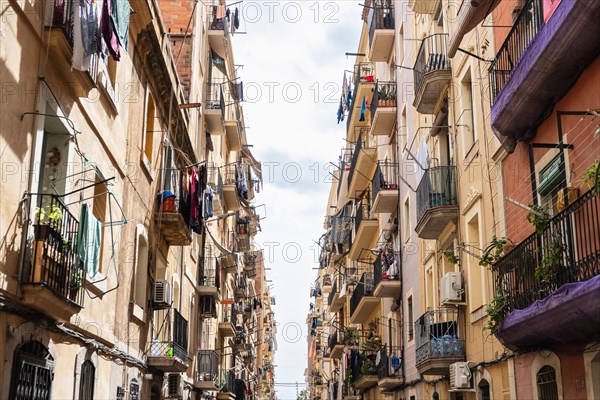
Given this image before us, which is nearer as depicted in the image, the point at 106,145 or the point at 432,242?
the point at 106,145

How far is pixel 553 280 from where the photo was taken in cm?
1039

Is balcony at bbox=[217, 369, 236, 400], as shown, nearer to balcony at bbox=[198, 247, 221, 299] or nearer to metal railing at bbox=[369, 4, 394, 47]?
balcony at bbox=[198, 247, 221, 299]

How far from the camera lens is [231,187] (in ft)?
113

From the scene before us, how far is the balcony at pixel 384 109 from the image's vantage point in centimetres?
2703

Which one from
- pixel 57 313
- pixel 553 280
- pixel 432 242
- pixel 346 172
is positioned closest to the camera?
pixel 57 313

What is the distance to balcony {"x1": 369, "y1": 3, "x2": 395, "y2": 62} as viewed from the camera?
27969 millimetres

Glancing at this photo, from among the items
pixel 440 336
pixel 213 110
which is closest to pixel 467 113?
pixel 440 336

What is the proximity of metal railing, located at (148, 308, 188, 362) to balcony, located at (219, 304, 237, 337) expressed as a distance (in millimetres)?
15671

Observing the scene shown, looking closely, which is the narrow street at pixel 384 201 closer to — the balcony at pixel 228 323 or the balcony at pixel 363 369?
the balcony at pixel 363 369

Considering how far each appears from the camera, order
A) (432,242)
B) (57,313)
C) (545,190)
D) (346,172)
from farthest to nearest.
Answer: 1. (346,172)
2. (432,242)
3. (545,190)
4. (57,313)

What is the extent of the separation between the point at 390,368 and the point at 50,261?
58.6ft

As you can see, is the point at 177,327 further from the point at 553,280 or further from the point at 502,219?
the point at 553,280

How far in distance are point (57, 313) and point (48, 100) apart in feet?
8.83

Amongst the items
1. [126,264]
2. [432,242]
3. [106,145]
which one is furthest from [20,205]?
[432,242]
